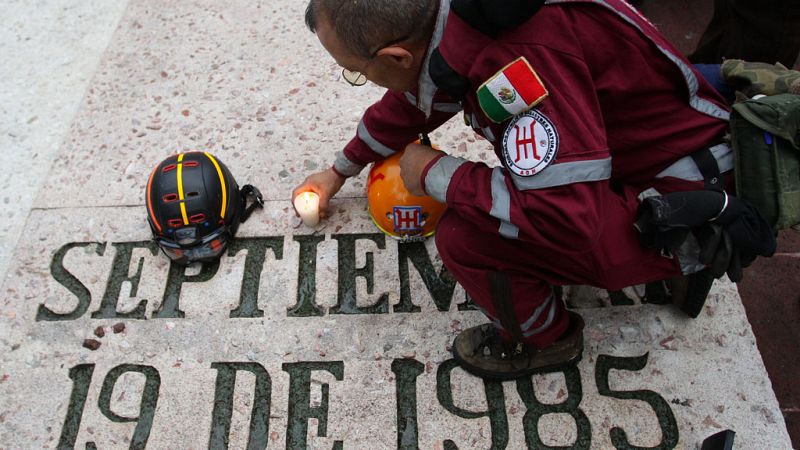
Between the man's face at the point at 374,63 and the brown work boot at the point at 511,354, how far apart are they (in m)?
0.88

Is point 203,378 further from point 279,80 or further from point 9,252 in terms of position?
point 279,80

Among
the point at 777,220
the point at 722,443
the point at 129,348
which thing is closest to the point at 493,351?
the point at 722,443

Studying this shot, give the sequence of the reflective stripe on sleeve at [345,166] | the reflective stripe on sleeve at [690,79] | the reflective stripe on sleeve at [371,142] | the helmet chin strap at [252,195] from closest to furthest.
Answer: the reflective stripe on sleeve at [690,79]
the reflective stripe on sleeve at [371,142]
the reflective stripe on sleeve at [345,166]
the helmet chin strap at [252,195]

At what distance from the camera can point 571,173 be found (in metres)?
1.39

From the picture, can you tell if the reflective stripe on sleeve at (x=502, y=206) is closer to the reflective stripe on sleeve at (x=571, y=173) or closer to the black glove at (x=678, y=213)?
the reflective stripe on sleeve at (x=571, y=173)

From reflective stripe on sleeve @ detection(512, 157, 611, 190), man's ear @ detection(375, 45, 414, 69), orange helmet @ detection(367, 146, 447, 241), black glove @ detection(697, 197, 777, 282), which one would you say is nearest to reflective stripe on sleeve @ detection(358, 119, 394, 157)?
orange helmet @ detection(367, 146, 447, 241)

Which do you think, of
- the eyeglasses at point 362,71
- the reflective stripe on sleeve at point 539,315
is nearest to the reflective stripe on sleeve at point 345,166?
the eyeglasses at point 362,71

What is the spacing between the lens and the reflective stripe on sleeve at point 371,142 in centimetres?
218

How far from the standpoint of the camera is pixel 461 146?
8.74 feet

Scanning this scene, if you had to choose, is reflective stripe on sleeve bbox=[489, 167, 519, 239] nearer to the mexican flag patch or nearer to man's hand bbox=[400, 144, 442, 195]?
the mexican flag patch

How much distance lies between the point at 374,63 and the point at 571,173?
55 cm

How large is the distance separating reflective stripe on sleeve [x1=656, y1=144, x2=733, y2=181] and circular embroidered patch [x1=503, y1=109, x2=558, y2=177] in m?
0.52

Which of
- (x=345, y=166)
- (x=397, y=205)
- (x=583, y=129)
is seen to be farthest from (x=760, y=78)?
(x=345, y=166)

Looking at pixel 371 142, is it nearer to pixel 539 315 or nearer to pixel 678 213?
pixel 539 315
